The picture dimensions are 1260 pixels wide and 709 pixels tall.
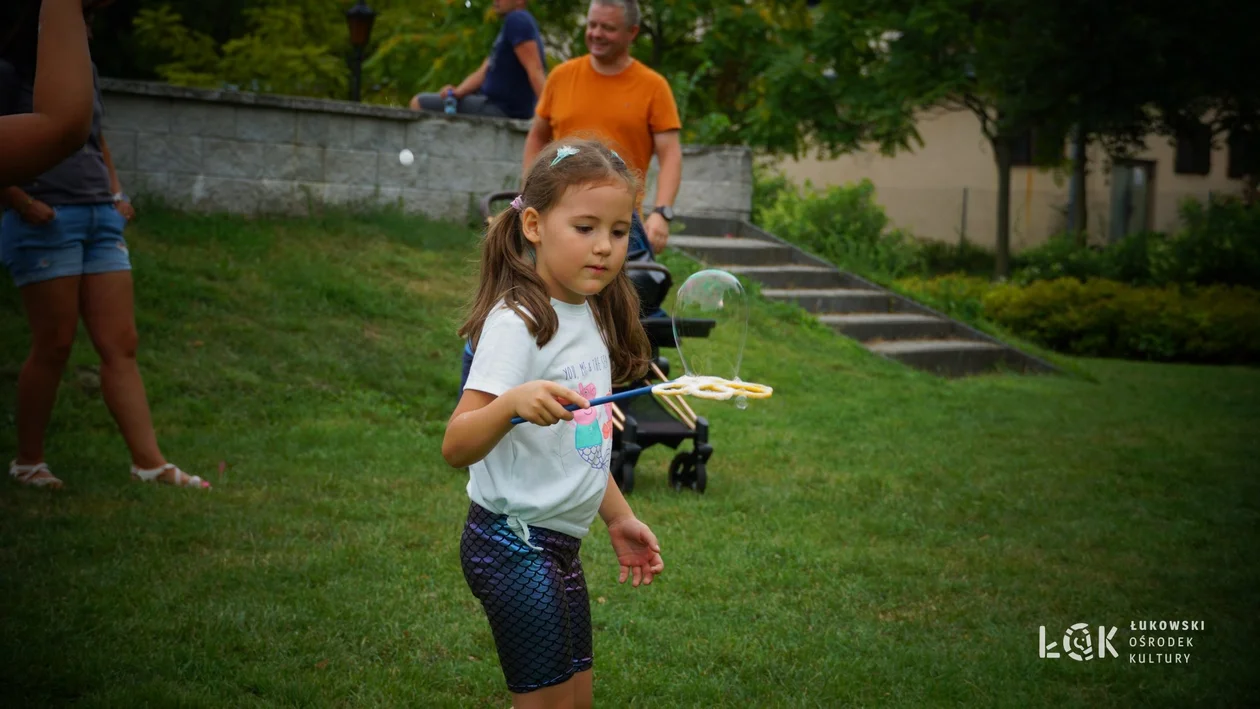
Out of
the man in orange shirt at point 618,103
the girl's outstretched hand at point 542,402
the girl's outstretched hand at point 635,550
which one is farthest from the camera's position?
the man in orange shirt at point 618,103

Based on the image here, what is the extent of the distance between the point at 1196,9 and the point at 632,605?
14.3 metres

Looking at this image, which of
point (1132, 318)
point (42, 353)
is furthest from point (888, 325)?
point (42, 353)

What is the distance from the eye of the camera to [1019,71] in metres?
16.7

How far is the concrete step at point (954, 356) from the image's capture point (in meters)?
11.6

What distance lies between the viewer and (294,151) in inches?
430

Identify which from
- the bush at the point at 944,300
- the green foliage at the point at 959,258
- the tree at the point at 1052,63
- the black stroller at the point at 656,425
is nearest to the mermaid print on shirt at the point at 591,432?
the black stroller at the point at 656,425

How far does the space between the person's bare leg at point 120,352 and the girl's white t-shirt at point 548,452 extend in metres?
3.30

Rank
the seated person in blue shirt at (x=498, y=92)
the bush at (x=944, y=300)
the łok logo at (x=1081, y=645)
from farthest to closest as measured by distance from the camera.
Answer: the bush at (x=944, y=300)
the seated person in blue shirt at (x=498, y=92)
the łok logo at (x=1081, y=645)

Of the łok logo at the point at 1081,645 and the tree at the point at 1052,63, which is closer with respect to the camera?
A: the łok logo at the point at 1081,645

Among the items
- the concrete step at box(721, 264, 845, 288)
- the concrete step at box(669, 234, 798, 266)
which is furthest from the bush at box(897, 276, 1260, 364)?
the concrete step at box(669, 234, 798, 266)

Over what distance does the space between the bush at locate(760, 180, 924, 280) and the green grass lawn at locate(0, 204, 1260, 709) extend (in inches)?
189

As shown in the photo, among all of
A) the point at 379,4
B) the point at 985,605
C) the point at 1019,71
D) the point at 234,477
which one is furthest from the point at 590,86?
the point at 379,4

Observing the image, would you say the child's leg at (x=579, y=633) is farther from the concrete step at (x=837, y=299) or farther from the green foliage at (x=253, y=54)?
the green foliage at (x=253, y=54)

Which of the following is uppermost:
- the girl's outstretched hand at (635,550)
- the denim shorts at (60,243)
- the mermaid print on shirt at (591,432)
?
the denim shorts at (60,243)
